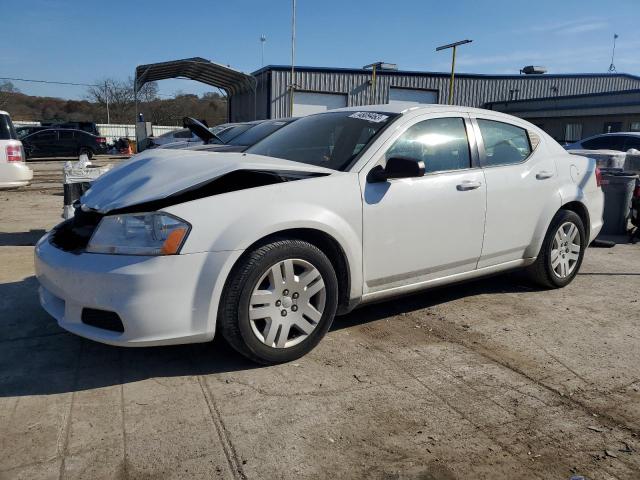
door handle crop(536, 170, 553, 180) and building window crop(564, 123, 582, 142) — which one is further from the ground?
building window crop(564, 123, 582, 142)

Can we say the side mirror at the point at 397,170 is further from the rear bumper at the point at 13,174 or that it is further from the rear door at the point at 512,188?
the rear bumper at the point at 13,174

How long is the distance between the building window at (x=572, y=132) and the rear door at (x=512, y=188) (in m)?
23.2

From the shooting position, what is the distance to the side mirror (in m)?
3.42

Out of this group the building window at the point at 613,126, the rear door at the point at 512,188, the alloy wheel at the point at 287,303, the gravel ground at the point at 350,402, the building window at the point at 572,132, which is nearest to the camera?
the gravel ground at the point at 350,402

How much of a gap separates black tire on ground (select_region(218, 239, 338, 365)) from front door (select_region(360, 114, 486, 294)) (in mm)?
457

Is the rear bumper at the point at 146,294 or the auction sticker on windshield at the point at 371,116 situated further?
the auction sticker on windshield at the point at 371,116

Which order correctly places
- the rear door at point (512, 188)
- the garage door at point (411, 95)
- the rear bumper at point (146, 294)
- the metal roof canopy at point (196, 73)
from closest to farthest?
the rear bumper at point (146, 294) < the rear door at point (512, 188) < the metal roof canopy at point (196, 73) < the garage door at point (411, 95)

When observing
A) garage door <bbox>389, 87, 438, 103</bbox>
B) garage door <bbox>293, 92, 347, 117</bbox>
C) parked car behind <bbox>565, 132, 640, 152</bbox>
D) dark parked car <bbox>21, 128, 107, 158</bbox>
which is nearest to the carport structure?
garage door <bbox>293, 92, 347, 117</bbox>

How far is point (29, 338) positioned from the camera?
3.55 metres

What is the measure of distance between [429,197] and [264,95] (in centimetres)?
2554

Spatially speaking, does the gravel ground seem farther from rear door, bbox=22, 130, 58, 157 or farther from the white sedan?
rear door, bbox=22, 130, 58, 157

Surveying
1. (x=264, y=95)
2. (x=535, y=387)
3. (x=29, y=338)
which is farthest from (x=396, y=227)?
(x=264, y=95)

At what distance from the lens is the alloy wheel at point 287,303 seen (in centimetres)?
306

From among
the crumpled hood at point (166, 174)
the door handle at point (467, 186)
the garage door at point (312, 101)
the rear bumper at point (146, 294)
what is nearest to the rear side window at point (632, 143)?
the door handle at point (467, 186)
